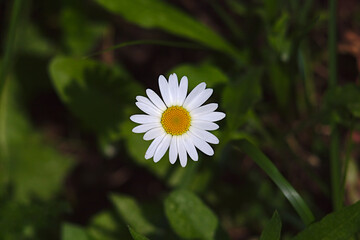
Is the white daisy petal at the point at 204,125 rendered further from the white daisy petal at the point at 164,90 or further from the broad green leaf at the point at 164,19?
the broad green leaf at the point at 164,19

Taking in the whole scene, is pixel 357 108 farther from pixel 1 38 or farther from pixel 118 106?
pixel 1 38

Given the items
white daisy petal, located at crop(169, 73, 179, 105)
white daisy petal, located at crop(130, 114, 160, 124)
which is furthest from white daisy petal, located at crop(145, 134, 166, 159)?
white daisy petal, located at crop(169, 73, 179, 105)

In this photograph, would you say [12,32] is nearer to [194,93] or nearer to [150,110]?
[150,110]

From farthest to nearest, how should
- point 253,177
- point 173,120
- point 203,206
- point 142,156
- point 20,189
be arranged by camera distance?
1. point 20,189
2. point 253,177
3. point 142,156
4. point 203,206
5. point 173,120

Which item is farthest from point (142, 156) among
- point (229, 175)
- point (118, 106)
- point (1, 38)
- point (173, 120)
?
point (1, 38)

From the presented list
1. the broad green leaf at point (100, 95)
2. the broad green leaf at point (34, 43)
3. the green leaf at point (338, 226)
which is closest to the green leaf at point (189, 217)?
the green leaf at point (338, 226)
